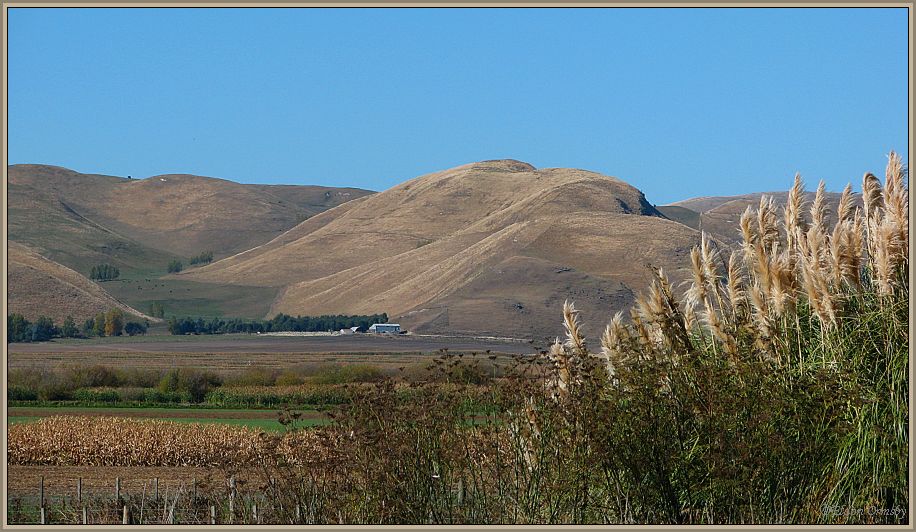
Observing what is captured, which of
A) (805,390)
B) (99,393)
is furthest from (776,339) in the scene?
(99,393)

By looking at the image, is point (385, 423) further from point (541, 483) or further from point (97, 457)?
point (97, 457)

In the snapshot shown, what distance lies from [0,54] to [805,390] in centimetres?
564

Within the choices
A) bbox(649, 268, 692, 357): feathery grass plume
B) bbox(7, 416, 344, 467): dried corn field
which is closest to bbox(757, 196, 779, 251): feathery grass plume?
bbox(649, 268, 692, 357): feathery grass plume

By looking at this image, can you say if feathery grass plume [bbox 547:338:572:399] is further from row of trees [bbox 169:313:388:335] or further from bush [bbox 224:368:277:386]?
row of trees [bbox 169:313:388:335]

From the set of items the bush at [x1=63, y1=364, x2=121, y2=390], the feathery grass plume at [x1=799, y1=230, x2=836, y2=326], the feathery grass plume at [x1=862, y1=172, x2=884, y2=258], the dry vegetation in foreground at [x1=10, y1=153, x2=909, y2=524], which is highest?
the feathery grass plume at [x1=862, y1=172, x2=884, y2=258]

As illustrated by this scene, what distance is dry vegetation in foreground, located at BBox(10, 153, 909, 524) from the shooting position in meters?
7.50

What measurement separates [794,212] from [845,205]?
1.50 feet

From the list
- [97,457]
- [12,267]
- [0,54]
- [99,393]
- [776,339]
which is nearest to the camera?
[0,54]

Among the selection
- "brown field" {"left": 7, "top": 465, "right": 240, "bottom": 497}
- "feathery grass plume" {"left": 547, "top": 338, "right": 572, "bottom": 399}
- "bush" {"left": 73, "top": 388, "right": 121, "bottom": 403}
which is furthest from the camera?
"bush" {"left": 73, "top": 388, "right": 121, "bottom": 403}

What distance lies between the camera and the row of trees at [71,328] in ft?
433

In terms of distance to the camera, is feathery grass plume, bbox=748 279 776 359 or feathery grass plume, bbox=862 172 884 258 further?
feathery grass plume, bbox=862 172 884 258

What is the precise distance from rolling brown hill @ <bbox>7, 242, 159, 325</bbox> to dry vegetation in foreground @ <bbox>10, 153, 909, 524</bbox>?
463 ft

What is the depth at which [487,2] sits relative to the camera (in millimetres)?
6582

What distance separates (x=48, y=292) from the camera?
149 metres
